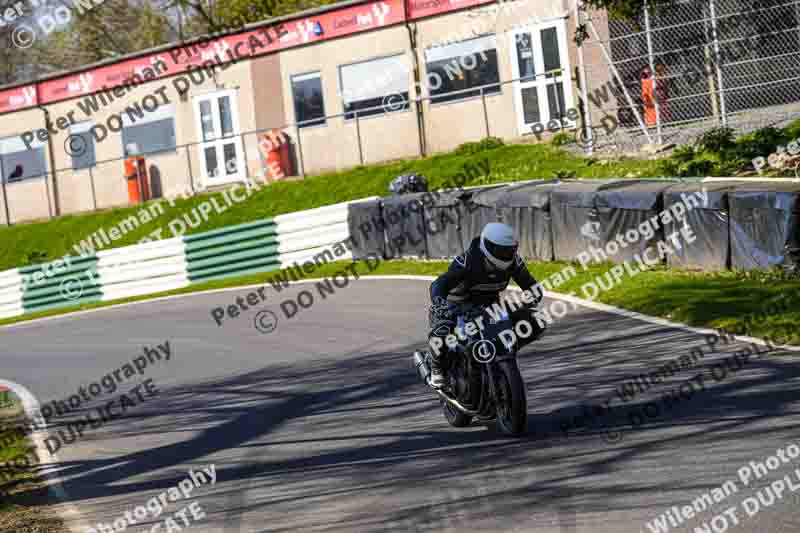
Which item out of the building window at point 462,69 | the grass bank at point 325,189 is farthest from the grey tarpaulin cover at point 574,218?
the building window at point 462,69

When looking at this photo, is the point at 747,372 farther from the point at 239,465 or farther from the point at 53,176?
the point at 53,176

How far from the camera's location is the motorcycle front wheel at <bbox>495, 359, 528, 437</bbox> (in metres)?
8.37

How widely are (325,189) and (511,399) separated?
75.6ft

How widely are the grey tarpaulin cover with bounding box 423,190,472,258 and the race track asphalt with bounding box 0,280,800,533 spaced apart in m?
5.44

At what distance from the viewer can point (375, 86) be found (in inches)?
1277

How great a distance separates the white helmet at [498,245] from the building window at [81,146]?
102 feet

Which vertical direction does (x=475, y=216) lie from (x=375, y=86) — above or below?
below

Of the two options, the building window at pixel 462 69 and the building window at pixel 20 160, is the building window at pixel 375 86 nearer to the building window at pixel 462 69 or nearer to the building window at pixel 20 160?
the building window at pixel 462 69

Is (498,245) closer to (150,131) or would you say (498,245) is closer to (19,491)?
(19,491)

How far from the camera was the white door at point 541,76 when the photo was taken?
95.1 feet

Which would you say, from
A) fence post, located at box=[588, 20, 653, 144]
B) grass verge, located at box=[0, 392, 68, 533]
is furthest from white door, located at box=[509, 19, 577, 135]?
grass verge, located at box=[0, 392, 68, 533]

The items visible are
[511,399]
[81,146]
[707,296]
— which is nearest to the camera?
[511,399]

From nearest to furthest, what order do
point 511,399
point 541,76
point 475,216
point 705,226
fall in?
point 511,399, point 705,226, point 475,216, point 541,76

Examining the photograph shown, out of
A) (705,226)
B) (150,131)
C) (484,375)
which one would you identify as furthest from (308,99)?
(484,375)
